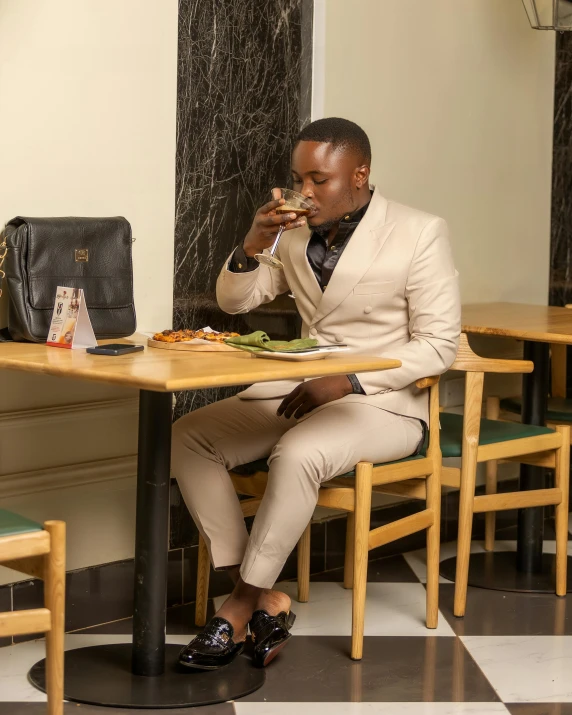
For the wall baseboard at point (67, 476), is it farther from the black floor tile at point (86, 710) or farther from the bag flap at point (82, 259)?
the black floor tile at point (86, 710)

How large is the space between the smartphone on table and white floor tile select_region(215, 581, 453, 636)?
0.93 meters

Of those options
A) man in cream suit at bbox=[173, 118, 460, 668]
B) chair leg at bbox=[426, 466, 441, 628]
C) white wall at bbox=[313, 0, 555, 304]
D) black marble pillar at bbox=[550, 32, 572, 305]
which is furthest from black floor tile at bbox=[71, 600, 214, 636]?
black marble pillar at bbox=[550, 32, 572, 305]

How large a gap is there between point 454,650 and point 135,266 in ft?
4.20

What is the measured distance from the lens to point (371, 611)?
307 cm

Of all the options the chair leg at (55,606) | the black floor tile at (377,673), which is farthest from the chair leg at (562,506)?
the chair leg at (55,606)

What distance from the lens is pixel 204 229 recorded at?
314cm

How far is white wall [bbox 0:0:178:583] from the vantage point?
8.96 feet

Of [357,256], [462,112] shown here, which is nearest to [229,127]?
[357,256]

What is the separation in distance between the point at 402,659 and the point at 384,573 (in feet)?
2.40

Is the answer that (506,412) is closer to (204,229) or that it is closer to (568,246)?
(568,246)

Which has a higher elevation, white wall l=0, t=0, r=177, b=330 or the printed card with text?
white wall l=0, t=0, r=177, b=330

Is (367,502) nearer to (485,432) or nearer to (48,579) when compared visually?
(485,432)

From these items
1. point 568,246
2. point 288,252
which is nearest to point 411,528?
point 288,252

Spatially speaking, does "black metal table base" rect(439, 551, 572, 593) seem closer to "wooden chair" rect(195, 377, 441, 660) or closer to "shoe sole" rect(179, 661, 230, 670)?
"wooden chair" rect(195, 377, 441, 660)
